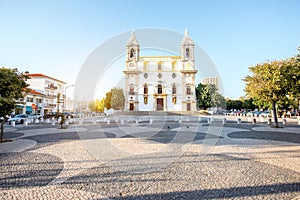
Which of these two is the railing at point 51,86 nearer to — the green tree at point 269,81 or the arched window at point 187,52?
the arched window at point 187,52

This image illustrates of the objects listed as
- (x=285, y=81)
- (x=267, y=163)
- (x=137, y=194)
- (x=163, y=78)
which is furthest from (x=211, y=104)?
(x=137, y=194)

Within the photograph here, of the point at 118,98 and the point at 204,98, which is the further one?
the point at 204,98

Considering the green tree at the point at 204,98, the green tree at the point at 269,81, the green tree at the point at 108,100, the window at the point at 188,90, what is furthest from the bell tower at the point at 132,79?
the green tree at the point at 269,81

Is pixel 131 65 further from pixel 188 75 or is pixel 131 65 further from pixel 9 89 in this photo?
pixel 9 89

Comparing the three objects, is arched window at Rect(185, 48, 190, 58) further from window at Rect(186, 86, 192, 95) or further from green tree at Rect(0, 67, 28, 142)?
green tree at Rect(0, 67, 28, 142)

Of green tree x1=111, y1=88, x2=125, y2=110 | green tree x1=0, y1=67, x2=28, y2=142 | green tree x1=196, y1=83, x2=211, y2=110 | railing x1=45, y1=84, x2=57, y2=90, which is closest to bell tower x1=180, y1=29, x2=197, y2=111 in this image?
green tree x1=196, y1=83, x2=211, y2=110

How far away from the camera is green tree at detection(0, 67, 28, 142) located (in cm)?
783

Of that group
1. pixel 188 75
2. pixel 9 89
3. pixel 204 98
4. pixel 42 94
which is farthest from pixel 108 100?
pixel 9 89

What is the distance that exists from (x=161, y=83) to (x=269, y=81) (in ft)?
94.2

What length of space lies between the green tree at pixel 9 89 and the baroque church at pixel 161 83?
31493 millimetres

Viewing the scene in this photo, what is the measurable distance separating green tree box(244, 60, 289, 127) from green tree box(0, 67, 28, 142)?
49.5ft

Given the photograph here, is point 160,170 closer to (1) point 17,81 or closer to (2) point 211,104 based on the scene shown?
(1) point 17,81

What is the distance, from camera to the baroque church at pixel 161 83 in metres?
39.7

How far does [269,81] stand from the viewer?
41.1 ft
